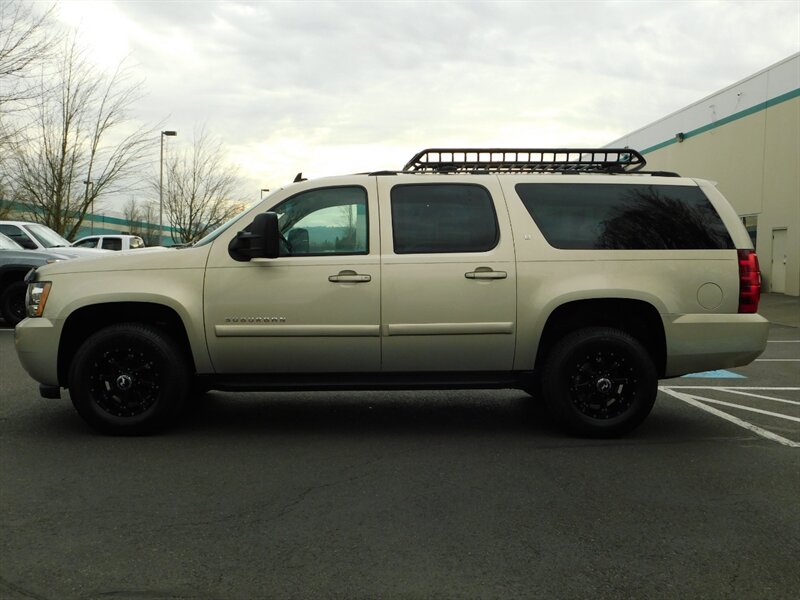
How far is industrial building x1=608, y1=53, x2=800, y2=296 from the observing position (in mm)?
22234

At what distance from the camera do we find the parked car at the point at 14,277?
1335 centimetres

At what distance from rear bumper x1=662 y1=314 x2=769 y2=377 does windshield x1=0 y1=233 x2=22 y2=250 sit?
39.6 feet

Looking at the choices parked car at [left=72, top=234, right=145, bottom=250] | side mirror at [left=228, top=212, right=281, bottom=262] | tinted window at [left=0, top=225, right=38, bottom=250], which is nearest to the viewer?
side mirror at [left=228, top=212, right=281, bottom=262]

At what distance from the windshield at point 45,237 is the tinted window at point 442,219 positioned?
38.9 feet

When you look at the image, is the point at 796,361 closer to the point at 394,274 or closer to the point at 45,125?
the point at 394,274

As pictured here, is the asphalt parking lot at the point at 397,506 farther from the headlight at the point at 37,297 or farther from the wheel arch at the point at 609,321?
the headlight at the point at 37,297

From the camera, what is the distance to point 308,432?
5.98 m

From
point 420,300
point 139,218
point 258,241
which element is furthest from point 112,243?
point 139,218

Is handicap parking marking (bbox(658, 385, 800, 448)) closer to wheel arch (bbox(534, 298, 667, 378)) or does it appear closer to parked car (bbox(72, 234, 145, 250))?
wheel arch (bbox(534, 298, 667, 378))

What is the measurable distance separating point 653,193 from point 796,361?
6003 mm

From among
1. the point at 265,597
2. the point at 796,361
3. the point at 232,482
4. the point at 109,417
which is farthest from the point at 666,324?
the point at 796,361

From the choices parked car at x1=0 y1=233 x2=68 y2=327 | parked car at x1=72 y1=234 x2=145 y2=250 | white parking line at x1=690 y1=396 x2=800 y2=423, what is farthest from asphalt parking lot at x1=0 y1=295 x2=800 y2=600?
parked car at x1=72 y1=234 x2=145 y2=250

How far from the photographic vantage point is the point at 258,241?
5.54m

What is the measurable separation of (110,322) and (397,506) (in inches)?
113
